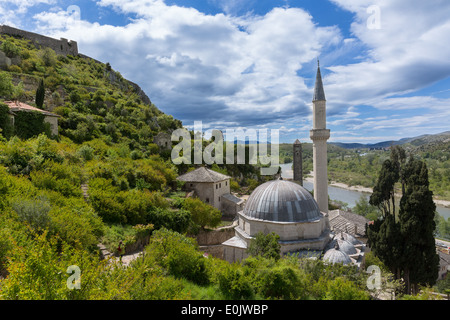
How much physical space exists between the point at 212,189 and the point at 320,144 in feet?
39.0

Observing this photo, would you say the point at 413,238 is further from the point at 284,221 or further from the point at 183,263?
the point at 183,263

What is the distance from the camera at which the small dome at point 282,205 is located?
15453 mm

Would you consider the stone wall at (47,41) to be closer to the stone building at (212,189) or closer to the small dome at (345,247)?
the stone building at (212,189)

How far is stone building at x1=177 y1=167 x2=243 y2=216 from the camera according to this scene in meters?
25.5


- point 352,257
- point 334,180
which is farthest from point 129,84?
point 334,180

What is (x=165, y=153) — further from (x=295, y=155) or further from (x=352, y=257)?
(x=352, y=257)

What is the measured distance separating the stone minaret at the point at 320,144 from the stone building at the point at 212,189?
960 centimetres

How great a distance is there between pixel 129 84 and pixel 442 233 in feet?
263

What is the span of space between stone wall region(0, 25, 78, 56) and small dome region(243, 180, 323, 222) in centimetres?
6120

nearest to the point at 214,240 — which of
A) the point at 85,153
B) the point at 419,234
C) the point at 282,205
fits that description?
the point at 282,205

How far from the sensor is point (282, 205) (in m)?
15.7

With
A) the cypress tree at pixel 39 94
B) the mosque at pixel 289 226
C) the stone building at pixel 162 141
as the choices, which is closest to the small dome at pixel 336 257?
the mosque at pixel 289 226

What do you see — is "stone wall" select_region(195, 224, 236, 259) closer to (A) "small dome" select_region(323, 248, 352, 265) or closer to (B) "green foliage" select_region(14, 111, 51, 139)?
(A) "small dome" select_region(323, 248, 352, 265)
